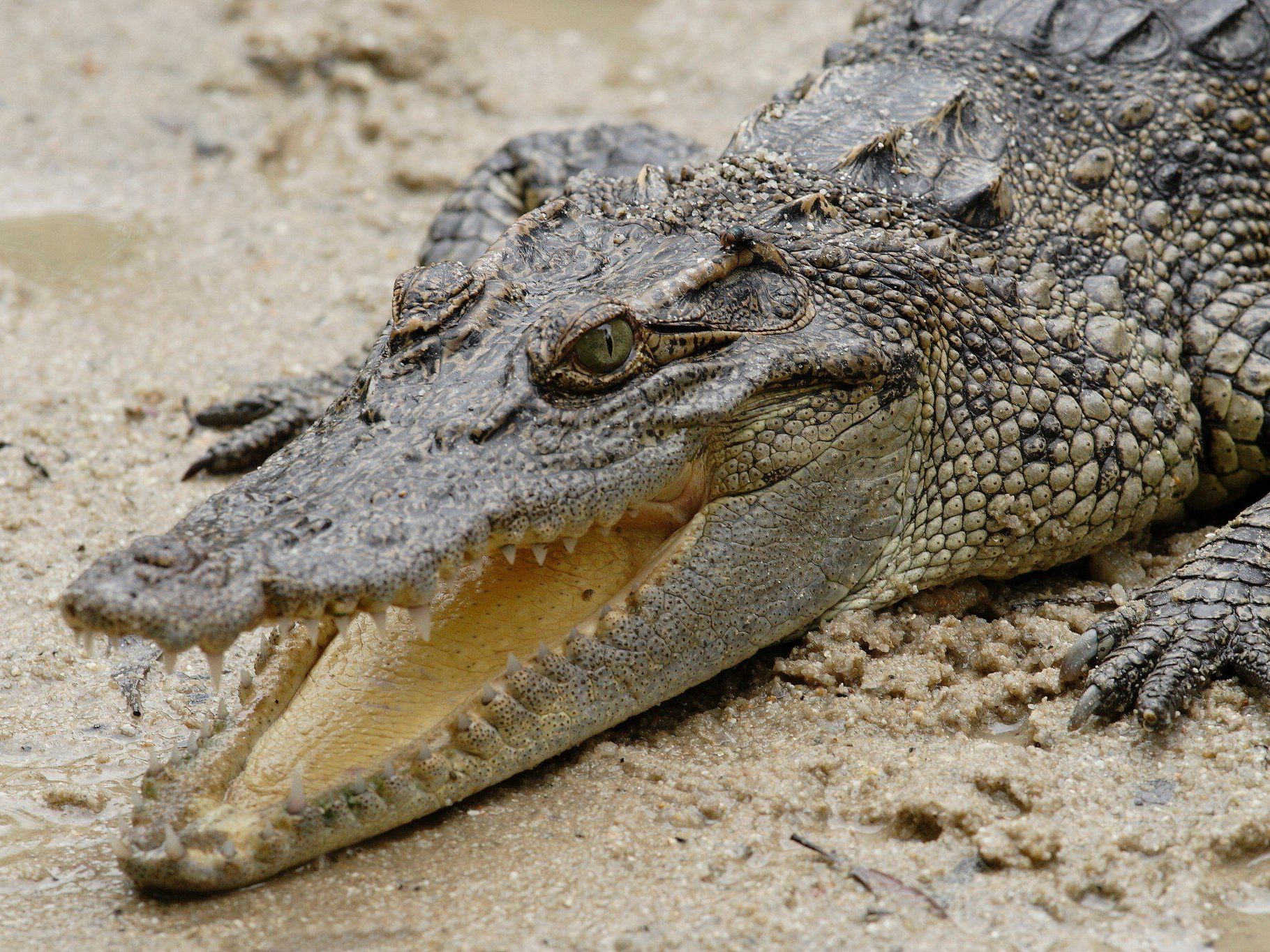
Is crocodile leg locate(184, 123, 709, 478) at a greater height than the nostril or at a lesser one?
greater

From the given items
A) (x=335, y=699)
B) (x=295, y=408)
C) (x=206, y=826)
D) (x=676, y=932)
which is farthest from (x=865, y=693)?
(x=295, y=408)

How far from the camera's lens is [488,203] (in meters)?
5.48

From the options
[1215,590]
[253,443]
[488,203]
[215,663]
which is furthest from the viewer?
[488,203]

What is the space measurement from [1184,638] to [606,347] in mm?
1670

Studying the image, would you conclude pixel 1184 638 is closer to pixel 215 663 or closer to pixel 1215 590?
pixel 1215 590

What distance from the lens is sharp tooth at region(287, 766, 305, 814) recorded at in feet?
9.13

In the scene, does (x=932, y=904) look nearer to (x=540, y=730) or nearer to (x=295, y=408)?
(x=540, y=730)

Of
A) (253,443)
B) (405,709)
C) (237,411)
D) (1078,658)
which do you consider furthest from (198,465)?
(1078,658)

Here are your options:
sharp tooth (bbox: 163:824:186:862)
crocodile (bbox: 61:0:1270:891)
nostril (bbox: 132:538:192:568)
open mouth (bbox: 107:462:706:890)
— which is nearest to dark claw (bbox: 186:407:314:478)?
crocodile (bbox: 61:0:1270:891)

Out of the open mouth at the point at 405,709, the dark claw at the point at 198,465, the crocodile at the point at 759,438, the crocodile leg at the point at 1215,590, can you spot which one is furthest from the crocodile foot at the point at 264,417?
the crocodile leg at the point at 1215,590

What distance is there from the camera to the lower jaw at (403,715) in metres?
2.81

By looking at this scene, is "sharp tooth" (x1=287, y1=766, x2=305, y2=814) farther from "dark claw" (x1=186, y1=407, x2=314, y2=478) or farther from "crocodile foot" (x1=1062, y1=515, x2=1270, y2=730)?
"dark claw" (x1=186, y1=407, x2=314, y2=478)

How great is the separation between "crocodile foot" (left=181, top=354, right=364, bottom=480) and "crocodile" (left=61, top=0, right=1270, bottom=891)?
1341 millimetres

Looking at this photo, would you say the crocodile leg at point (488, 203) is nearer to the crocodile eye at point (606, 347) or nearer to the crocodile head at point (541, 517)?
the crocodile head at point (541, 517)
